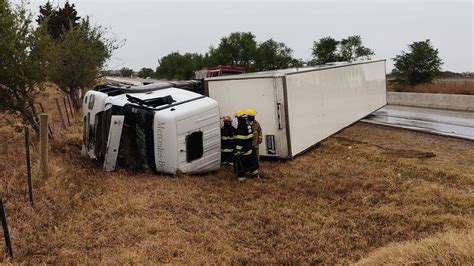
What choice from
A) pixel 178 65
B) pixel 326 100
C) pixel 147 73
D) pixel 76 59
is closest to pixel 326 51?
pixel 76 59

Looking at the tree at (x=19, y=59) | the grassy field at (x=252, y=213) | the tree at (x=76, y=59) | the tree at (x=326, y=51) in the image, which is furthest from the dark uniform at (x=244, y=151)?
the tree at (x=326, y=51)

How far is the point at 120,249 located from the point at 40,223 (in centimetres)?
143

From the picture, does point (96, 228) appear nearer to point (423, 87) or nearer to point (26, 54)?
point (26, 54)

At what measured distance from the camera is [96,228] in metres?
5.79

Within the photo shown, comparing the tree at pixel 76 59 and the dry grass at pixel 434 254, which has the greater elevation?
the tree at pixel 76 59

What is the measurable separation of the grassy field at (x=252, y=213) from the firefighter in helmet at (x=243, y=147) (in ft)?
1.10

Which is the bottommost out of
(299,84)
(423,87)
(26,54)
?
(423,87)

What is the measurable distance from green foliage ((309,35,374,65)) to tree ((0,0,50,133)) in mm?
29719

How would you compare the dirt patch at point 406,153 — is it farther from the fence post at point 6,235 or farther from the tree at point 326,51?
the tree at point 326,51

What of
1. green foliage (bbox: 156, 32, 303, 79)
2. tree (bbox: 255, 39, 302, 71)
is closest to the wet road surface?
green foliage (bbox: 156, 32, 303, 79)

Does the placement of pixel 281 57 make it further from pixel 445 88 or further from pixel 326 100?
pixel 326 100

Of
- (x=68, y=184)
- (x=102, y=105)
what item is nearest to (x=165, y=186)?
(x=68, y=184)

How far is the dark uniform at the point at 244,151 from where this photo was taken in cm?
898

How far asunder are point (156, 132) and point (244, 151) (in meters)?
1.83
